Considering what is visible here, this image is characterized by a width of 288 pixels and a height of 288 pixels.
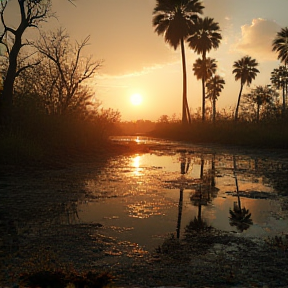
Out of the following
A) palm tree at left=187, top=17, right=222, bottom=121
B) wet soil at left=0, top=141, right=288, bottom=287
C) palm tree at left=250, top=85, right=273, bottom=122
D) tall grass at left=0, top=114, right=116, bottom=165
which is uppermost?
palm tree at left=187, top=17, right=222, bottom=121

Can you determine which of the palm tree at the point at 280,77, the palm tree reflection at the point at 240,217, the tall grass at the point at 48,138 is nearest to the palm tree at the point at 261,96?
the palm tree at the point at 280,77

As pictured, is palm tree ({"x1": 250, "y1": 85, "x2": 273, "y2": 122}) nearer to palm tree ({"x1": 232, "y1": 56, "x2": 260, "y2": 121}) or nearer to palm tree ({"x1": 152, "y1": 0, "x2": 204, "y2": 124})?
palm tree ({"x1": 232, "y1": 56, "x2": 260, "y2": 121})

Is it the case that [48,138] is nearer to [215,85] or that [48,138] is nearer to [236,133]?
[236,133]

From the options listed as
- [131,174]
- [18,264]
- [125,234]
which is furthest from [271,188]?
[18,264]

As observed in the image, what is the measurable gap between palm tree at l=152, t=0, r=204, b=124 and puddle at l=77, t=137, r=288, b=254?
24.8m

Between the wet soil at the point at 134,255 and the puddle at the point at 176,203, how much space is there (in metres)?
0.26

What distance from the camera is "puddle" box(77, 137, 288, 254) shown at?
459cm

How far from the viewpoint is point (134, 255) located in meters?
A: 3.57

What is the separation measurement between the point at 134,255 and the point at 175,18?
3165 cm

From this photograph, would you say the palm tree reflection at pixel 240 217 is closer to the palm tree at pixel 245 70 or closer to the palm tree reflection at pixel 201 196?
the palm tree reflection at pixel 201 196

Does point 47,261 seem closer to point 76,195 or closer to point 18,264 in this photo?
point 18,264

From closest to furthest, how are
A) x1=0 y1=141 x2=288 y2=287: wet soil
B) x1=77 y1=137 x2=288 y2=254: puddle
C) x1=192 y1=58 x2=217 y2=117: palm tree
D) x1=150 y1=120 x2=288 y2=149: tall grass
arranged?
x1=0 y1=141 x2=288 y2=287: wet soil < x1=77 y1=137 x2=288 y2=254: puddle < x1=150 y1=120 x2=288 y2=149: tall grass < x1=192 y1=58 x2=217 y2=117: palm tree

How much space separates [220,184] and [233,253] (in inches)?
194

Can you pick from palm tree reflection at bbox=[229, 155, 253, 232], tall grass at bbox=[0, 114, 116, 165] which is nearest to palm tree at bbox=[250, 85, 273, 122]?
tall grass at bbox=[0, 114, 116, 165]
